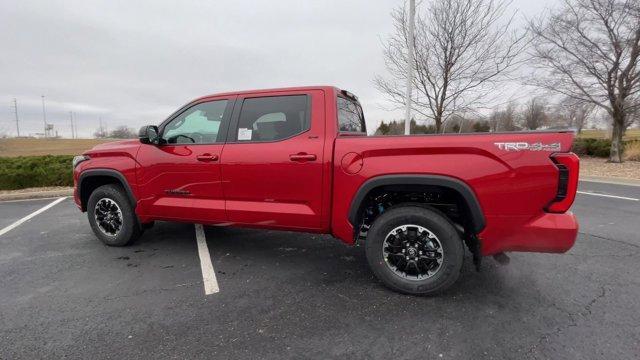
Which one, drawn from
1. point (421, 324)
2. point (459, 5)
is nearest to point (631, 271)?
point (421, 324)

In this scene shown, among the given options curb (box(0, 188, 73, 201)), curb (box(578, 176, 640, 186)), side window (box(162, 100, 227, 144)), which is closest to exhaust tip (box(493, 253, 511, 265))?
side window (box(162, 100, 227, 144))

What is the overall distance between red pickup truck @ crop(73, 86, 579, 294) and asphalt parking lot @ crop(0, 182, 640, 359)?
0.41m

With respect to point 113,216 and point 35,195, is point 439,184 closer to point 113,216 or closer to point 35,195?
point 113,216

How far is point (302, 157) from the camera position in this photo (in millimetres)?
3139

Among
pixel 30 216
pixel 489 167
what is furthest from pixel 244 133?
pixel 30 216

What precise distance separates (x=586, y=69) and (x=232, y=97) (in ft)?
54.6

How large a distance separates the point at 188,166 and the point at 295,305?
6.16 feet

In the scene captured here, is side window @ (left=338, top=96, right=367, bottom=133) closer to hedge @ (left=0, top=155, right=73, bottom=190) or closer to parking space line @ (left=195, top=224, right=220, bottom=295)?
parking space line @ (left=195, top=224, right=220, bottom=295)

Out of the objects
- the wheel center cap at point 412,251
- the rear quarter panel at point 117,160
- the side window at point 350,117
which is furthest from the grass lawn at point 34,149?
the wheel center cap at point 412,251

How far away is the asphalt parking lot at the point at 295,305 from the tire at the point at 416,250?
154 millimetres

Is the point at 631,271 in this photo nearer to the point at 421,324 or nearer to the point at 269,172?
the point at 421,324

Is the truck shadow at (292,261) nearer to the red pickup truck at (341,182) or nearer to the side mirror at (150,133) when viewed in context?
the red pickup truck at (341,182)

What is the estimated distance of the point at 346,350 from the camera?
226 centimetres

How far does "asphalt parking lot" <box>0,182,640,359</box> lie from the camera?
2293 millimetres
